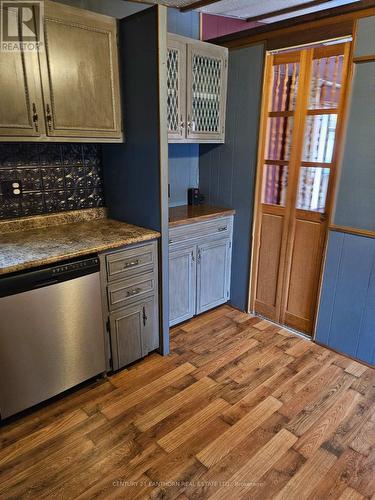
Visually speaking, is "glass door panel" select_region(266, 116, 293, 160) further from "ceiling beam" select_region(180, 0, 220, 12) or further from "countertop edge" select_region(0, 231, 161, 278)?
"countertop edge" select_region(0, 231, 161, 278)

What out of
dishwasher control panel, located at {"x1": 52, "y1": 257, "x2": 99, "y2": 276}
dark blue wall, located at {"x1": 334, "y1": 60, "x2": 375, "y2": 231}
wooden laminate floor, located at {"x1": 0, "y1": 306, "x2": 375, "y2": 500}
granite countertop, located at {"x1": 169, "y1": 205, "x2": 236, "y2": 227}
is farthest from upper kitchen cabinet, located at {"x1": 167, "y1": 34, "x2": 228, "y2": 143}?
wooden laminate floor, located at {"x1": 0, "y1": 306, "x2": 375, "y2": 500}

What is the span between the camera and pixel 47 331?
1.89 metres

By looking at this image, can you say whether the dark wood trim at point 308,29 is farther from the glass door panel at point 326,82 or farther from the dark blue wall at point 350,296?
the dark blue wall at point 350,296

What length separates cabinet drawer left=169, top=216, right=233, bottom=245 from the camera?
262cm

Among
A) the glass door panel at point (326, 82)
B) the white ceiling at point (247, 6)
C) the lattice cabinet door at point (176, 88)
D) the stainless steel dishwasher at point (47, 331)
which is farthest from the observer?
the white ceiling at point (247, 6)

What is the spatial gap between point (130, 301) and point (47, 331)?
56cm

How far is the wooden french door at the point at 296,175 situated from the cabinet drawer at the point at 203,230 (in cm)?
26

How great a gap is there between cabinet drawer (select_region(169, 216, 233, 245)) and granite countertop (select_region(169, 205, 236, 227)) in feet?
0.13

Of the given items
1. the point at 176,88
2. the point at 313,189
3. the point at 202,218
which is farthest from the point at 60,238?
the point at 313,189

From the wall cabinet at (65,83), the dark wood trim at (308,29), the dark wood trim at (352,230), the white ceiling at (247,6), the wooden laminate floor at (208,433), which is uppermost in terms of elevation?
the white ceiling at (247,6)

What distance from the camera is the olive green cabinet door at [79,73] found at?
1913mm

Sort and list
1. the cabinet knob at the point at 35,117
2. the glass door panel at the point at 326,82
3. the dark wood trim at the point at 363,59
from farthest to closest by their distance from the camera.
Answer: the glass door panel at the point at 326,82 < the dark wood trim at the point at 363,59 < the cabinet knob at the point at 35,117

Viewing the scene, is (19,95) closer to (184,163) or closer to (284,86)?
(184,163)

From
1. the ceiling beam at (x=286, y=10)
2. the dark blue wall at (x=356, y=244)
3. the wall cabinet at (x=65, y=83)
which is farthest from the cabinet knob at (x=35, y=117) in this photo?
the ceiling beam at (x=286, y=10)
